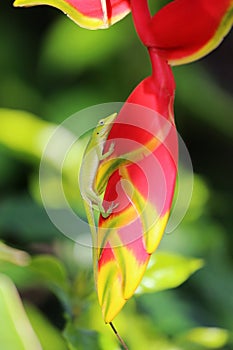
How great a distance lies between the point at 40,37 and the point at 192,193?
223 millimetres

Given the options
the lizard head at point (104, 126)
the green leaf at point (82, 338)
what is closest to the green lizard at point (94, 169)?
the lizard head at point (104, 126)

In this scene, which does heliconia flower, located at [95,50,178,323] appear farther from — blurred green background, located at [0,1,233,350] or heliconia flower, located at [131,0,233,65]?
blurred green background, located at [0,1,233,350]

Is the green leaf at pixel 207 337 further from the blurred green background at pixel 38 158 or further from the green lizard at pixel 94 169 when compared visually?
the green lizard at pixel 94 169

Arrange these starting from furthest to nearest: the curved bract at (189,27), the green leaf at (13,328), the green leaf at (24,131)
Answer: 1. the green leaf at (24,131)
2. the green leaf at (13,328)
3. the curved bract at (189,27)

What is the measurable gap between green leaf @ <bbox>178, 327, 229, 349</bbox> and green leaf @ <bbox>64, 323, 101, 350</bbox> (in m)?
0.11

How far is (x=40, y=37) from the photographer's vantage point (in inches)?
31.5

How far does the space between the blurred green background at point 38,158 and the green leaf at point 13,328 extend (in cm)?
4

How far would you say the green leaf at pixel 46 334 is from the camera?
2.44ft

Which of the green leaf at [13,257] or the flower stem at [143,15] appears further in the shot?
the green leaf at [13,257]

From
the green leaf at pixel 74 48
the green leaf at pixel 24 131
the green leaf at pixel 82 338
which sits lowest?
the green leaf at pixel 82 338

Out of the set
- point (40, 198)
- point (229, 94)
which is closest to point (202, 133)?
point (229, 94)

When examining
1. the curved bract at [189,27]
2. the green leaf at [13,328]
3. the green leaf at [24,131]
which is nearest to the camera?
the curved bract at [189,27]

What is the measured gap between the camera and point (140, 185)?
580 millimetres

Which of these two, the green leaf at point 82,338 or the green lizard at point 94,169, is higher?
the green lizard at point 94,169
